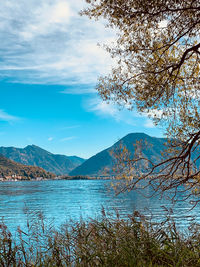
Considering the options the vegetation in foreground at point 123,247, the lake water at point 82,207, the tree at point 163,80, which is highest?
the tree at point 163,80

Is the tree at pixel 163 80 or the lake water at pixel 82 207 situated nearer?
the tree at pixel 163 80

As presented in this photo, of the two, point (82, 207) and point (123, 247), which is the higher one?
point (123, 247)

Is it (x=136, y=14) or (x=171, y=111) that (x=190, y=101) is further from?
(x=136, y=14)

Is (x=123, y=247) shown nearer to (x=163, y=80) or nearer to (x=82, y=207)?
(x=163, y=80)

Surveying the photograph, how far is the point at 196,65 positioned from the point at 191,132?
195 cm

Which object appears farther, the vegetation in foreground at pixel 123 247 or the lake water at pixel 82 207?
the lake water at pixel 82 207

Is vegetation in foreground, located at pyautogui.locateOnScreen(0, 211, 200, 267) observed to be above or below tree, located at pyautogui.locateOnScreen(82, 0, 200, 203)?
below

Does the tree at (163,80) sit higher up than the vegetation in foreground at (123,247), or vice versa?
the tree at (163,80)

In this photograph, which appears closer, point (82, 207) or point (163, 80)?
point (163, 80)

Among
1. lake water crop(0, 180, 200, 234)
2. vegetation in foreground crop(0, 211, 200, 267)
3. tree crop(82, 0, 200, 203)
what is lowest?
lake water crop(0, 180, 200, 234)

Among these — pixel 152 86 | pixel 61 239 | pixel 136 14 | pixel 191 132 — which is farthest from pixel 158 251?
pixel 136 14

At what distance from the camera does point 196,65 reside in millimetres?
8906

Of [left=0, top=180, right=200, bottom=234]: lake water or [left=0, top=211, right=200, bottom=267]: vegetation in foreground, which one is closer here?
[left=0, top=211, right=200, bottom=267]: vegetation in foreground

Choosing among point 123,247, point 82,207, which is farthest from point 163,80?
point 82,207
